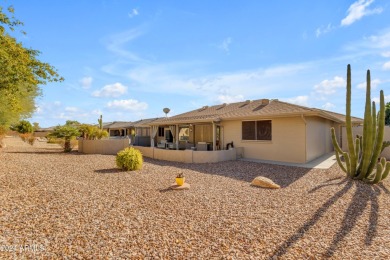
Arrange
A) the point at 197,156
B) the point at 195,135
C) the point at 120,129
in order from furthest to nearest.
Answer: the point at 120,129
the point at 195,135
the point at 197,156

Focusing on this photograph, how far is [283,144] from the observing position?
13.2m

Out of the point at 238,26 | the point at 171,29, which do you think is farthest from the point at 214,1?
the point at 171,29

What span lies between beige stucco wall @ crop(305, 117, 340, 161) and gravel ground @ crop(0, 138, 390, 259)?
4.51m

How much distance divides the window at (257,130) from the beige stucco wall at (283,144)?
0.28 meters

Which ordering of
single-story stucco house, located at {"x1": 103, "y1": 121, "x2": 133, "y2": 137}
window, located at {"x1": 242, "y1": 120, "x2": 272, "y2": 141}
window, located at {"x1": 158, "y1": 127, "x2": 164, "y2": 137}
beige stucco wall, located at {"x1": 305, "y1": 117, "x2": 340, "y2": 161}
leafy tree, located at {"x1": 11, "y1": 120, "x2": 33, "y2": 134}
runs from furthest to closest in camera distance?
leafy tree, located at {"x1": 11, "y1": 120, "x2": 33, "y2": 134} < single-story stucco house, located at {"x1": 103, "y1": 121, "x2": 133, "y2": 137} < window, located at {"x1": 158, "y1": 127, "x2": 164, "y2": 137} < window, located at {"x1": 242, "y1": 120, "x2": 272, "y2": 141} < beige stucco wall, located at {"x1": 305, "y1": 117, "x2": 340, "y2": 161}

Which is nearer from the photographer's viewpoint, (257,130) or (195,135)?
(257,130)

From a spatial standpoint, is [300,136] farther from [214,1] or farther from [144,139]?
[144,139]

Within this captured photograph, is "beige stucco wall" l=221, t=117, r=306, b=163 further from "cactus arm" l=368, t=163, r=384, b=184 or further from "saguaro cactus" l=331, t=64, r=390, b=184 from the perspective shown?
→ "cactus arm" l=368, t=163, r=384, b=184

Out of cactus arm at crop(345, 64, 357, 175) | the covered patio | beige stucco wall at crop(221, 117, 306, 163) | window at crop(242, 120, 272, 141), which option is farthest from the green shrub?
cactus arm at crop(345, 64, 357, 175)

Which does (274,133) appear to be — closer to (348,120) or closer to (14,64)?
(348,120)

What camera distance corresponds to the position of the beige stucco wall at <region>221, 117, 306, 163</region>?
12637mm

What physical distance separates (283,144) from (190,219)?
32.2ft

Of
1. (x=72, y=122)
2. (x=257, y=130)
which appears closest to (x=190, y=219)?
(x=257, y=130)

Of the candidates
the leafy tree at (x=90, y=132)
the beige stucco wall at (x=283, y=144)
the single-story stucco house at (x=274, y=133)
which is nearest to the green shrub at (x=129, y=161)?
the single-story stucco house at (x=274, y=133)
